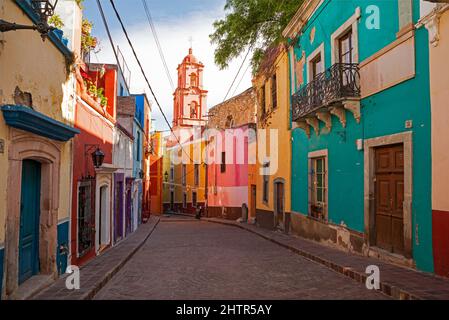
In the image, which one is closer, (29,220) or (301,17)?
(29,220)

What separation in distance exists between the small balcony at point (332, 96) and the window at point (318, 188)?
1025 millimetres

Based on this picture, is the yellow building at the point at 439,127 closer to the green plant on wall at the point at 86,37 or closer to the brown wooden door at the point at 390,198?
the brown wooden door at the point at 390,198

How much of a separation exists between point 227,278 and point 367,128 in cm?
465

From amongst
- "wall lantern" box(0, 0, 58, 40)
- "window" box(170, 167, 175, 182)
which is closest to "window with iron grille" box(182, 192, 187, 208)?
"window" box(170, 167, 175, 182)

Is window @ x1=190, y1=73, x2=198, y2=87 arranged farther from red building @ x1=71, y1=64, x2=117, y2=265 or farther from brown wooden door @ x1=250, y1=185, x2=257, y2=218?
red building @ x1=71, y1=64, x2=117, y2=265

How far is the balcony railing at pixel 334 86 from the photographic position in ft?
32.2

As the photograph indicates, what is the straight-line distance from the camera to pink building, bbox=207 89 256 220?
88.4 ft

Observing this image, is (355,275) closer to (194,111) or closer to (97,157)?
(97,157)

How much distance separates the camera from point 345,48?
1084 centimetres

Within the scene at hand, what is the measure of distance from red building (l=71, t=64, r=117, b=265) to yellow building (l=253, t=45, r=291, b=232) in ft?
21.6

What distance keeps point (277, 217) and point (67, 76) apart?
11708 mm

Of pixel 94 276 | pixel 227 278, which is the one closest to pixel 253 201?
pixel 227 278

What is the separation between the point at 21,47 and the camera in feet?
18.8

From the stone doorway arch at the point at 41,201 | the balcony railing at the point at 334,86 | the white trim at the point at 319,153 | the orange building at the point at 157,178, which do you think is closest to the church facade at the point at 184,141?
the orange building at the point at 157,178
